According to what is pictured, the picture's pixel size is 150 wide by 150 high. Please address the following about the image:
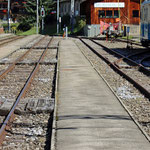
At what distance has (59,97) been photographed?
9930mm

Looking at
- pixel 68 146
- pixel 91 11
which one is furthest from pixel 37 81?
pixel 91 11

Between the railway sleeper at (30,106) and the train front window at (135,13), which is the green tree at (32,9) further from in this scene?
the railway sleeper at (30,106)

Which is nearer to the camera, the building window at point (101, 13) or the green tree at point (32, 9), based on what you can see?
the building window at point (101, 13)

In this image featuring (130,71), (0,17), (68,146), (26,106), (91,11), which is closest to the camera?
(68,146)

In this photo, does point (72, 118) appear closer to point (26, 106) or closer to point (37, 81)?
point (26, 106)

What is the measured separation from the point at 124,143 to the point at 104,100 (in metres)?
3.51

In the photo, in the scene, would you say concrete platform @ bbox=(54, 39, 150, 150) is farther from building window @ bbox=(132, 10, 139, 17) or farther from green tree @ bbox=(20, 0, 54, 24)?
green tree @ bbox=(20, 0, 54, 24)

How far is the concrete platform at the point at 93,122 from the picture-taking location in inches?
237

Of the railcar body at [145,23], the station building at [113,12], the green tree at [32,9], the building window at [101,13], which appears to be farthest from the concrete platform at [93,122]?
the green tree at [32,9]

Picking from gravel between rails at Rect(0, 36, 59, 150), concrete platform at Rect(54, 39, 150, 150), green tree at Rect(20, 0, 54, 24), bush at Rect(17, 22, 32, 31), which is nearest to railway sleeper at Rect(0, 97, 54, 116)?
gravel between rails at Rect(0, 36, 59, 150)

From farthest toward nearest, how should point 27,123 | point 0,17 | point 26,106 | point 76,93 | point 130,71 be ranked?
point 0,17 → point 130,71 → point 76,93 → point 26,106 → point 27,123

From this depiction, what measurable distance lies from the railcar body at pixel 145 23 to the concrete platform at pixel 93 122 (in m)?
10.5

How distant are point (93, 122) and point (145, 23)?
53.2 feet

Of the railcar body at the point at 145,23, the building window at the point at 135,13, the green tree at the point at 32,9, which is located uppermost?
the green tree at the point at 32,9
